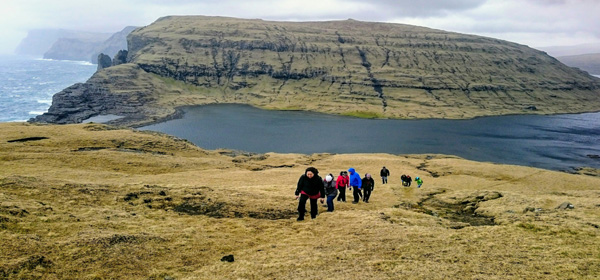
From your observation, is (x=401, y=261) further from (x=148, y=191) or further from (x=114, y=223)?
(x=148, y=191)

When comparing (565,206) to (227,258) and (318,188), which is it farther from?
(227,258)

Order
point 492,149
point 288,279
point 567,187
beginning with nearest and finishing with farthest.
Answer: point 288,279, point 567,187, point 492,149

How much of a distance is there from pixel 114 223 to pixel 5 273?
711 cm

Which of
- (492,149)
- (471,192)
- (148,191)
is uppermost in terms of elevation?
(148,191)

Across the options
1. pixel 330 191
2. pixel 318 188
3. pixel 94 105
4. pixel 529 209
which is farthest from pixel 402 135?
pixel 94 105

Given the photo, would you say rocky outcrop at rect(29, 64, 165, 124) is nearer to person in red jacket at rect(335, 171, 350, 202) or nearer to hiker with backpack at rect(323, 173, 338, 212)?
person in red jacket at rect(335, 171, 350, 202)

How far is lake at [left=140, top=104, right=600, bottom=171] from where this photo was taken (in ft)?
353

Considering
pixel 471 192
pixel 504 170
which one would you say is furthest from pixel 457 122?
pixel 471 192

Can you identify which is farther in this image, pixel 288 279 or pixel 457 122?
pixel 457 122

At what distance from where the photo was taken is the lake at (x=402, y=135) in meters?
108

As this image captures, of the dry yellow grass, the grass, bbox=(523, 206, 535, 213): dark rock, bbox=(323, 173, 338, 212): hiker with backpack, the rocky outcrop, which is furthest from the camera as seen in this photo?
the grass

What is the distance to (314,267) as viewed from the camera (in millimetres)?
15148

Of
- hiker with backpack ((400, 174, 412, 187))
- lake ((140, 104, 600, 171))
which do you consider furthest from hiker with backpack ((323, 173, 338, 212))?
lake ((140, 104, 600, 171))

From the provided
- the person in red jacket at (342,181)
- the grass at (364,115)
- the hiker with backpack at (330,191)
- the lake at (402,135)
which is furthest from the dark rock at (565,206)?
the grass at (364,115)
